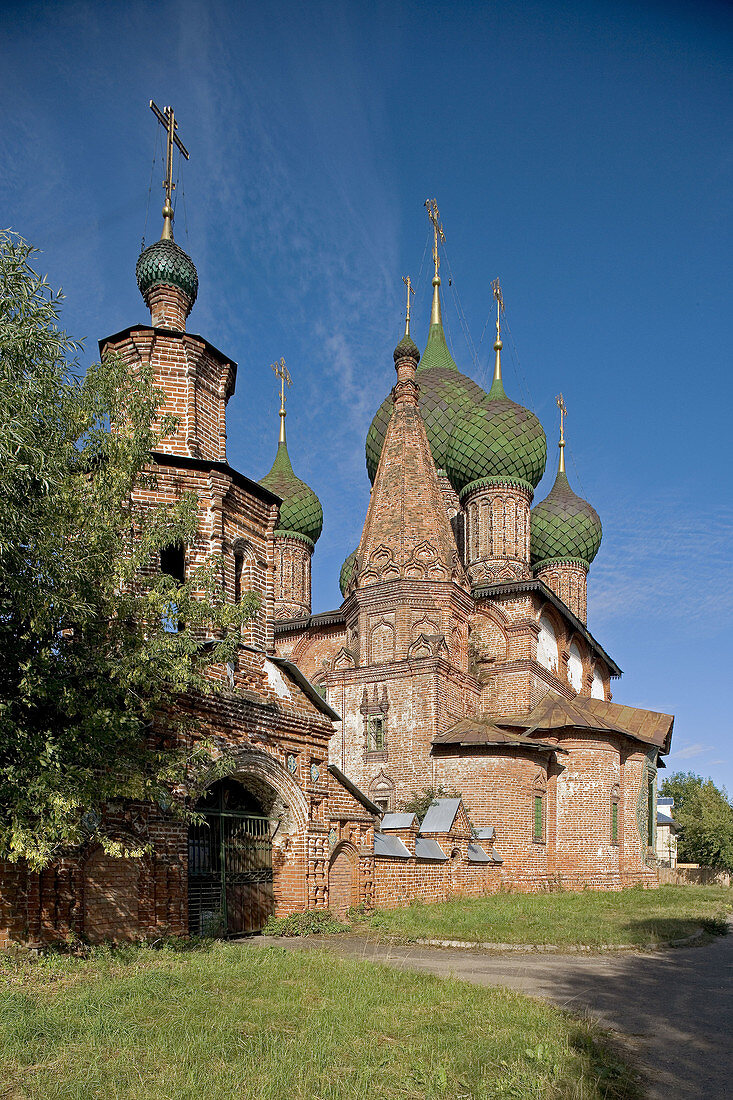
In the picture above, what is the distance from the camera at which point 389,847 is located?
14523 millimetres

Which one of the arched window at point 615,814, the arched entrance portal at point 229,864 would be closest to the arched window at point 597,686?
the arched window at point 615,814

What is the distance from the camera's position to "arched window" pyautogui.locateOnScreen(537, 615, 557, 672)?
82.2 ft

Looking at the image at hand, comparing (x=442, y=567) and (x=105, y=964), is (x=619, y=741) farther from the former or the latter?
(x=105, y=964)

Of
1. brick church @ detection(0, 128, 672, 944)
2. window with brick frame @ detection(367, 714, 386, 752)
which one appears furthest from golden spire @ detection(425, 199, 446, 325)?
window with brick frame @ detection(367, 714, 386, 752)

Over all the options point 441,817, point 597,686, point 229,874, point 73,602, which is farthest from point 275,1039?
point 597,686

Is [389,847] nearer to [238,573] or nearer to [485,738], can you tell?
[238,573]

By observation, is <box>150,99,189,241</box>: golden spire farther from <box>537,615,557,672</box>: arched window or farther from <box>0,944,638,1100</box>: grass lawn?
<box>537,615,557,672</box>: arched window

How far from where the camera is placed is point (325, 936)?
1132 centimetres

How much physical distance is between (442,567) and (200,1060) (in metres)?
18.0

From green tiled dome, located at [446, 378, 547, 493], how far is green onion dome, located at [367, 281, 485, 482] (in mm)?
537

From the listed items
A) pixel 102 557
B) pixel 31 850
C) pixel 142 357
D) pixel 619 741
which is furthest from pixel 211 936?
pixel 619 741

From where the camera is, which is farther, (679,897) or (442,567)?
(442,567)

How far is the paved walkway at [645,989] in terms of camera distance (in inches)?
215

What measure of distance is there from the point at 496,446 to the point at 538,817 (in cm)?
1218
